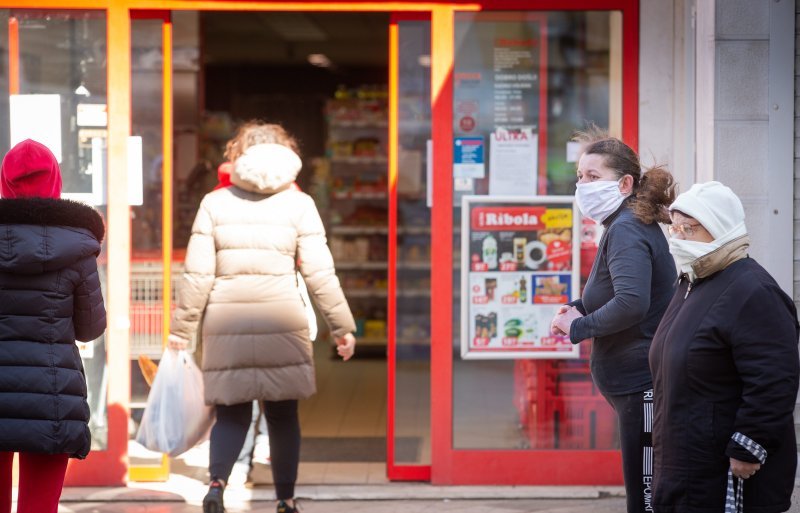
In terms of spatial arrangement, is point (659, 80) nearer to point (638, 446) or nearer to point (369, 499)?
point (638, 446)

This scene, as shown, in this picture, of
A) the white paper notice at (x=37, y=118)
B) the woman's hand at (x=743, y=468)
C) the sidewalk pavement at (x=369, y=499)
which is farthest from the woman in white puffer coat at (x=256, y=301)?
the woman's hand at (x=743, y=468)

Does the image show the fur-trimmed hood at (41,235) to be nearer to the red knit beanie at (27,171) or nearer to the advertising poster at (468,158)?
the red knit beanie at (27,171)

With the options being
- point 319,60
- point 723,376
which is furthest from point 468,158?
point 319,60

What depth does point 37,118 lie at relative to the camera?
569 cm

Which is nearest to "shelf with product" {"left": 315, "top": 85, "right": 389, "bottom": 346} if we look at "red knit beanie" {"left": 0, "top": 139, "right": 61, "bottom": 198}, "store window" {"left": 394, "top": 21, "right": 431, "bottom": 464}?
"store window" {"left": 394, "top": 21, "right": 431, "bottom": 464}

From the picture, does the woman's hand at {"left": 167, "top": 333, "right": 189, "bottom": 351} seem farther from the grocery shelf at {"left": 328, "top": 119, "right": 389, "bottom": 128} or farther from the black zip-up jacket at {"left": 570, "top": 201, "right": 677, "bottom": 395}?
the grocery shelf at {"left": 328, "top": 119, "right": 389, "bottom": 128}

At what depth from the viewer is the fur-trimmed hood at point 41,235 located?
150 inches

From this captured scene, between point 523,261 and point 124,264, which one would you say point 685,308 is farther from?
point 124,264

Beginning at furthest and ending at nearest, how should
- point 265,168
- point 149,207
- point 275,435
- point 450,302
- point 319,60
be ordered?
point 319,60
point 149,207
point 450,302
point 275,435
point 265,168

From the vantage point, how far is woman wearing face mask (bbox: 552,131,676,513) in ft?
12.6

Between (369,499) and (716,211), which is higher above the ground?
(716,211)

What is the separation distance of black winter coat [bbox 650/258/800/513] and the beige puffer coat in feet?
6.73

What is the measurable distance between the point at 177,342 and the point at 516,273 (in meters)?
1.76

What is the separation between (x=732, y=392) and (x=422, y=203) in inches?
120
